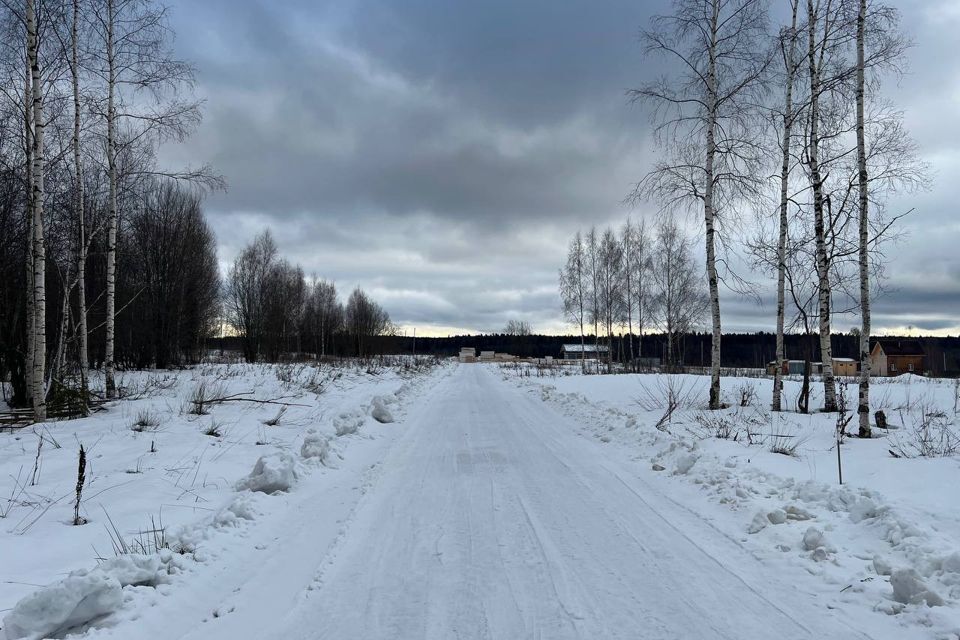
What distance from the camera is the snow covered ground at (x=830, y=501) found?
351 cm

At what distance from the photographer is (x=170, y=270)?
3164 cm

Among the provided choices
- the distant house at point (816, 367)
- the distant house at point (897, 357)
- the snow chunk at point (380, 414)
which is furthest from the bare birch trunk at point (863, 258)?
the distant house at point (897, 357)

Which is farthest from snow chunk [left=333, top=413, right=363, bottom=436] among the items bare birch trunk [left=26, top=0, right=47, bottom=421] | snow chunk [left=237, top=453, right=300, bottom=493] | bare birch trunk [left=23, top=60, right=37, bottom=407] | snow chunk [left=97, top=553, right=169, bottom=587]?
bare birch trunk [left=23, top=60, right=37, bottom=407]

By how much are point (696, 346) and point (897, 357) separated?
3951cm

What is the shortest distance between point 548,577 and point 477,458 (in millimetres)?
4428

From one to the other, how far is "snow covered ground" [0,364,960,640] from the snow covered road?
0.8 inches

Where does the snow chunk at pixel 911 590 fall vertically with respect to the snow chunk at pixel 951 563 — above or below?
below

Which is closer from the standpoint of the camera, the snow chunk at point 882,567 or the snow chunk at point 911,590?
the snow chunk at point 911,590

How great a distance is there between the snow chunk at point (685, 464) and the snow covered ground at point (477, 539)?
0.03 meters

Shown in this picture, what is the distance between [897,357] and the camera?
2603 inches

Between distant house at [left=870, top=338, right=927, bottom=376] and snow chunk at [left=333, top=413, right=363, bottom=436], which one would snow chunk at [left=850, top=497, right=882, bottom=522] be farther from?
distant house at [left=870, top=338, right=927, bottom=376]

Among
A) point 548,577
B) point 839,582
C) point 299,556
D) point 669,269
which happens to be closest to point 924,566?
point 839,582

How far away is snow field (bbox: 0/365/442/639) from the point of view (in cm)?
330

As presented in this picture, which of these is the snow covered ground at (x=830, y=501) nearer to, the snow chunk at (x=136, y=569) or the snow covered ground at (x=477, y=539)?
the snow covered ground at (x=477, y=539)
